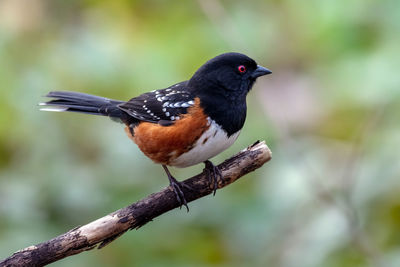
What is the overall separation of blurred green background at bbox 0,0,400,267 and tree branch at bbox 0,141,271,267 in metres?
0.48

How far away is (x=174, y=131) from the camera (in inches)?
112

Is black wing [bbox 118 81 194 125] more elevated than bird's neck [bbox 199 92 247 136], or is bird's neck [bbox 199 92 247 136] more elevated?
black wing [bbox 118 81 194 125]

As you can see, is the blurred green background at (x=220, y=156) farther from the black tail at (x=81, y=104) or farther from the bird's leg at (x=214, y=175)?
the bird's leg at (x=214, y=175)

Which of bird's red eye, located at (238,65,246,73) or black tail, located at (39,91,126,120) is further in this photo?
black tail, located at (39,91,126,120)

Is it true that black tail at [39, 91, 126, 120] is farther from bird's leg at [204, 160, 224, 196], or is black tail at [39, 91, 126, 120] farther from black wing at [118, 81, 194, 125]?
bird's leg at [204, 160, 224, 196]

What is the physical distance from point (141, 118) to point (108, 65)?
0.81 m

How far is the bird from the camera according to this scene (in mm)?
2803

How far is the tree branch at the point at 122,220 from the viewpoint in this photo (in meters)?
2.24

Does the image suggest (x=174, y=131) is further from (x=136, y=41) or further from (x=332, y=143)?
(x=136, y=41)

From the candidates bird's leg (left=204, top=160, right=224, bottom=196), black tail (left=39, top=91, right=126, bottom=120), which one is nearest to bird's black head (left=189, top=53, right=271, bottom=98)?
bird's leg (left=204, top=160, right=224, bottom=196)

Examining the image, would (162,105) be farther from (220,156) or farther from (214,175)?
(220,156)

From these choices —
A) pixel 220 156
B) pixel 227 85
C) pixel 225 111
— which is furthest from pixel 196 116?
pixel 220 156

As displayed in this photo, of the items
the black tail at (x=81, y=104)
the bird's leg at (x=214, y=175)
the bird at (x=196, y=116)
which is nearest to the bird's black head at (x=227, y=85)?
the bird at (x=196, y=116)

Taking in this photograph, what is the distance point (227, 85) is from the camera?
300cm
